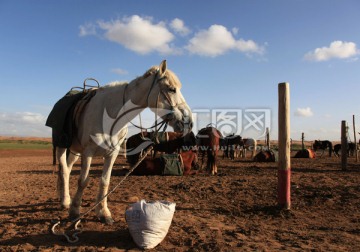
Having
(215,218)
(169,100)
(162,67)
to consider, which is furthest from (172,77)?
(215,218)

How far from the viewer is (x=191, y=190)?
22.4 ft

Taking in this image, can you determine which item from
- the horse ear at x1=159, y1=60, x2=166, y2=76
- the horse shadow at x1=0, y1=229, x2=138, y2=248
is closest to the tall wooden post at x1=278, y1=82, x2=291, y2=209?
the horse ear at x1=159, y1=60, x2=166, y2=76

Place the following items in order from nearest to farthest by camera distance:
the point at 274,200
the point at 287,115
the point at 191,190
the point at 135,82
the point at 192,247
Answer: the point at 192,247
the point at 135,82
the point at 287,115
the point at 274,200
the point at 191,190

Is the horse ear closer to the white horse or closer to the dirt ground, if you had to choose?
the white horse

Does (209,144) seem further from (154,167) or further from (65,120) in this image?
(65,120)

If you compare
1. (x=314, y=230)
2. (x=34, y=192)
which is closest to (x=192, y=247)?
(x=314, y=230)

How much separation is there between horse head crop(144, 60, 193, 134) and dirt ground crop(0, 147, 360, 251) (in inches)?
57.3

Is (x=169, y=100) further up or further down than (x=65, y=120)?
further up

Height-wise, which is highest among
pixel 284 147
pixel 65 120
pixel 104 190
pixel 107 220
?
pixel 65 120

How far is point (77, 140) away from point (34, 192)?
3.30 meters

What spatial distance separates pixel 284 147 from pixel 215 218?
5.68 feet

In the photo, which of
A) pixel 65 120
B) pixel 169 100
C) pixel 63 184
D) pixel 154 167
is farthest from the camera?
pixel 154 167

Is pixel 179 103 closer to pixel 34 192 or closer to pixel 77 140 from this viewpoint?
pixel 77 140

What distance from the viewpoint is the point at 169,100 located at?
3549 mm
